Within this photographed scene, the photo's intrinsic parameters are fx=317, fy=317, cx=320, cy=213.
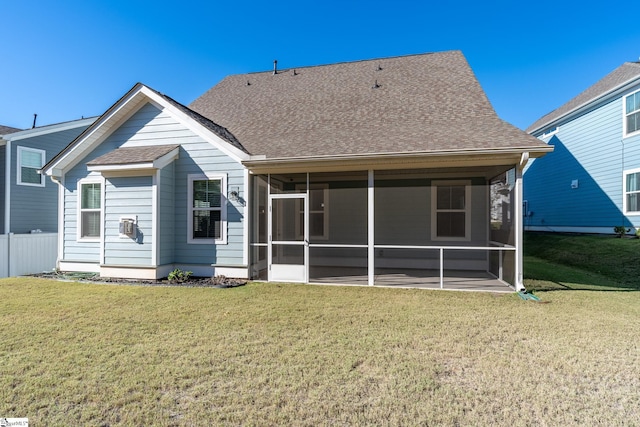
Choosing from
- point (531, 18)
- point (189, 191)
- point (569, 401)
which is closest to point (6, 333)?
point (189, 191)

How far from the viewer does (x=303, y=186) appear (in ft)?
28.8

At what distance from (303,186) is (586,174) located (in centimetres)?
1266

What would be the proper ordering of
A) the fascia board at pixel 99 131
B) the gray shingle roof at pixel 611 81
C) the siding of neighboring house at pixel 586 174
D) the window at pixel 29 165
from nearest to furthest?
1. the fascia board at pixel 99 131
2. the window at pixel 29 165
3. the gray shingle roof at pixel 611 81
4. the siding of neighboring house at pixel 586 174

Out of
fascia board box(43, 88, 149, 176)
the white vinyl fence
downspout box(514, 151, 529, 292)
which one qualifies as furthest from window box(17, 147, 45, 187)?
downspout box(514, 151, 529, 292)

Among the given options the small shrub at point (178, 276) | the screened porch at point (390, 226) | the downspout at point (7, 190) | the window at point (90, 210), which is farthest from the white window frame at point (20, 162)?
the screened porch at point (390, 226)

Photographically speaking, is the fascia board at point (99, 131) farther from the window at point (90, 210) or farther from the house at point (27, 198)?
the house at point (27, 198)

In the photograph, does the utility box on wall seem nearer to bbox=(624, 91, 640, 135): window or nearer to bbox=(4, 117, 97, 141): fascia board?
bbox=(4, 117, 97, 141): fascia board

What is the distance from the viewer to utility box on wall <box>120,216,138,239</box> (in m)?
7.50

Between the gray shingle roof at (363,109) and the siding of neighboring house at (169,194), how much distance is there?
1209mm

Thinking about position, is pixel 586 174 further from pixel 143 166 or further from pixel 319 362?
pixel 143 166

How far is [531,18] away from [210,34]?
44.6 ft

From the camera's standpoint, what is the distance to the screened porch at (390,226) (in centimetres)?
753

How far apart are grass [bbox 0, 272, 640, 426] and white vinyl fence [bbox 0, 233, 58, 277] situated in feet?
17.0

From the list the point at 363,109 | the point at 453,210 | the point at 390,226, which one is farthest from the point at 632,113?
the point at 363,109
